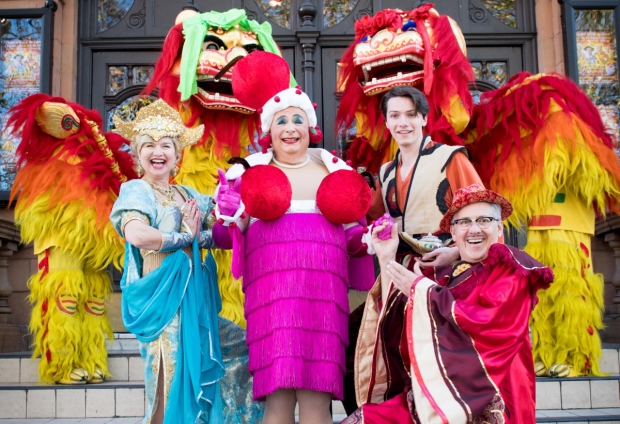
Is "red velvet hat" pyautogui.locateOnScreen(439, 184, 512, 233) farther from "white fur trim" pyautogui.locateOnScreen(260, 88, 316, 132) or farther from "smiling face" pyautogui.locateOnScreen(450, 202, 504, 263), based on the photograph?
"white fur trim" pyautogui.locateOnScreen(260, 88, 316, 132)

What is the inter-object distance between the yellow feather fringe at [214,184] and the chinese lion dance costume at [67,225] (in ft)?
1.60

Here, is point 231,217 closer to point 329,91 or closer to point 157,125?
point 157,125

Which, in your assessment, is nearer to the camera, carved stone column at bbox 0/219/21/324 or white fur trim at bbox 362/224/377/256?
white fur trim at bbox 362/224/377/256

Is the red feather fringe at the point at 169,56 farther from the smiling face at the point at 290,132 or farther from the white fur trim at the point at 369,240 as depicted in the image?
the white fur trim at the point at 369,240

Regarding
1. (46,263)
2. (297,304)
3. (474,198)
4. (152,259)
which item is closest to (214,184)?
(46,263)

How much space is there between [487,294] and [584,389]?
6.27ft

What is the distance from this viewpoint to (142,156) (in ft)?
10.3

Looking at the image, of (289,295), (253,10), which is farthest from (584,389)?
(253,10)

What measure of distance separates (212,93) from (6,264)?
7.28ft

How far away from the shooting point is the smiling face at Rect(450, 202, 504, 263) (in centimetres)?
274

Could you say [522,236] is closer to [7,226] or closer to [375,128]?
[375,128]

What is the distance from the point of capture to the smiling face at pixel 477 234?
274cm

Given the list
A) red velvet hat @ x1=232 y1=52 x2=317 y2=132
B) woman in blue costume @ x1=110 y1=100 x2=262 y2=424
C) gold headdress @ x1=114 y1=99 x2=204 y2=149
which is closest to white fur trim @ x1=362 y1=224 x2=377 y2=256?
red velvet hat @ x1=232 y1=52 x2=317 y2=132

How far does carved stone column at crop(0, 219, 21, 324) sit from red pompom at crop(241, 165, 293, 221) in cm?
301
